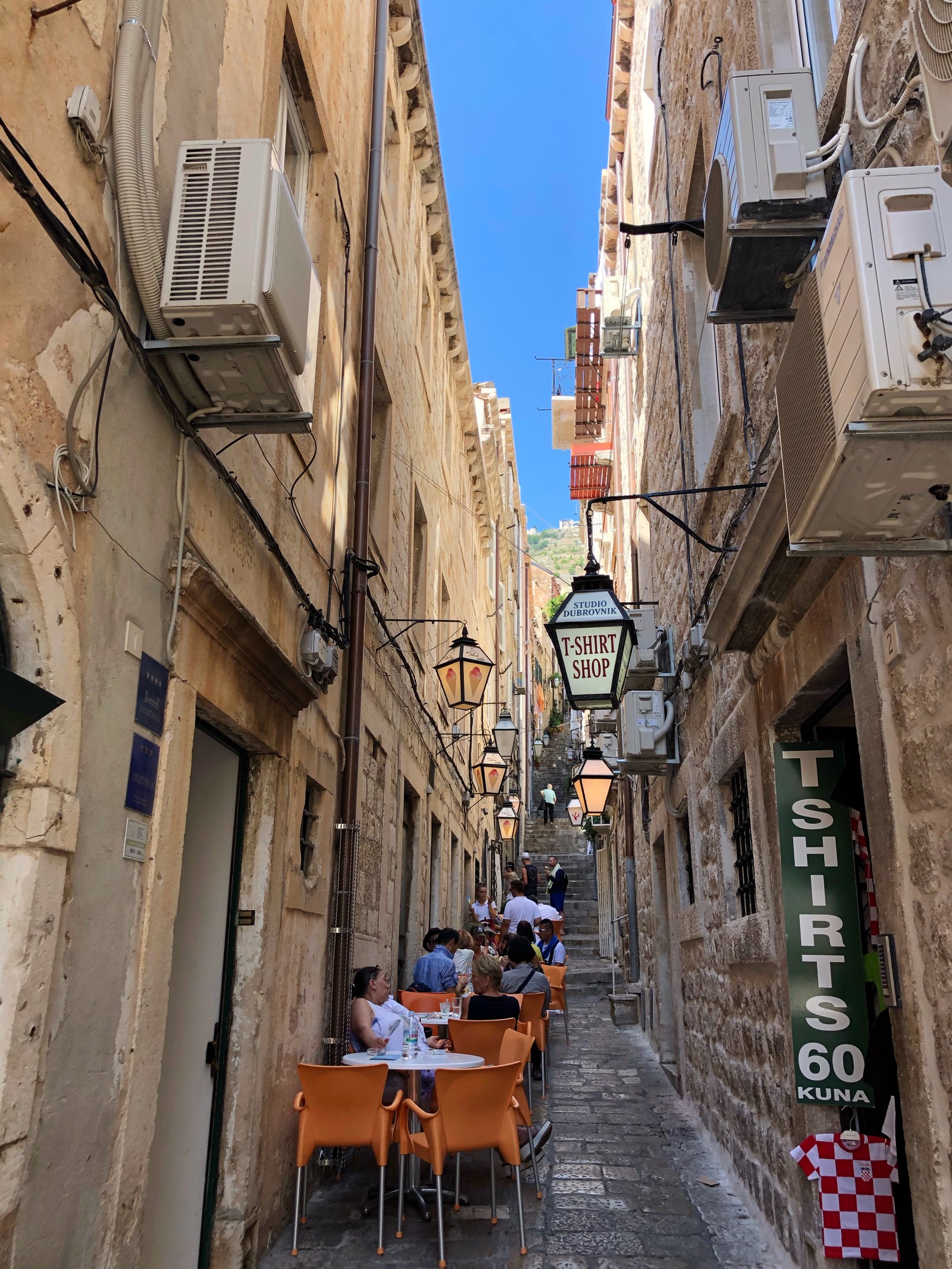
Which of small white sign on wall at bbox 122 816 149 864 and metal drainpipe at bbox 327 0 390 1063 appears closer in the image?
small white sign on wall at bbox 122 816 149 864

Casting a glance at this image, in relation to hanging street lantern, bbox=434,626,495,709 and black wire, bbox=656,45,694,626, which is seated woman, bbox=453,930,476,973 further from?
black wire, bbox=656,45,694,626

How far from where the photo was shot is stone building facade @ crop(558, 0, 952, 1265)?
2764mm

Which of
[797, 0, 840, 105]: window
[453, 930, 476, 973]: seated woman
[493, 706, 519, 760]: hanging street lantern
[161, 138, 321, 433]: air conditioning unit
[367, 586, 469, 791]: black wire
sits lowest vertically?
[453, 930, 476, 973]: seated woman

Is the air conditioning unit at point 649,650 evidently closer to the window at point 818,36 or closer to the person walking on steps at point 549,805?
the window at point 818,36

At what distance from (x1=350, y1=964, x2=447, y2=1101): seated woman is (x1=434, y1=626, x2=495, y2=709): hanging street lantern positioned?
12.1ft

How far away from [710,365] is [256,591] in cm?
413

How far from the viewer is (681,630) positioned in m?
8.19

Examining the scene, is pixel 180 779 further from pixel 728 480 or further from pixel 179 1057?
pixel 728 480

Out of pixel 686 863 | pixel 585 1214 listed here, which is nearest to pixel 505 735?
pixel 686 863

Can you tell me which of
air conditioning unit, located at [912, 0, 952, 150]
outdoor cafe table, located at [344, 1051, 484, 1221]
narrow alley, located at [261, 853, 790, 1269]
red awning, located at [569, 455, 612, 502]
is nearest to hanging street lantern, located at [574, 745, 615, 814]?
narrow alley, located at [261, 853, 790, 1269]

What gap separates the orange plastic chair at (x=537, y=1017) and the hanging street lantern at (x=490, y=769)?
6016mm

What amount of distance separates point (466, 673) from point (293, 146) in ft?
16.8

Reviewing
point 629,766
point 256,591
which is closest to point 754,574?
point 256,591

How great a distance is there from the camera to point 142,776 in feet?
10.8
